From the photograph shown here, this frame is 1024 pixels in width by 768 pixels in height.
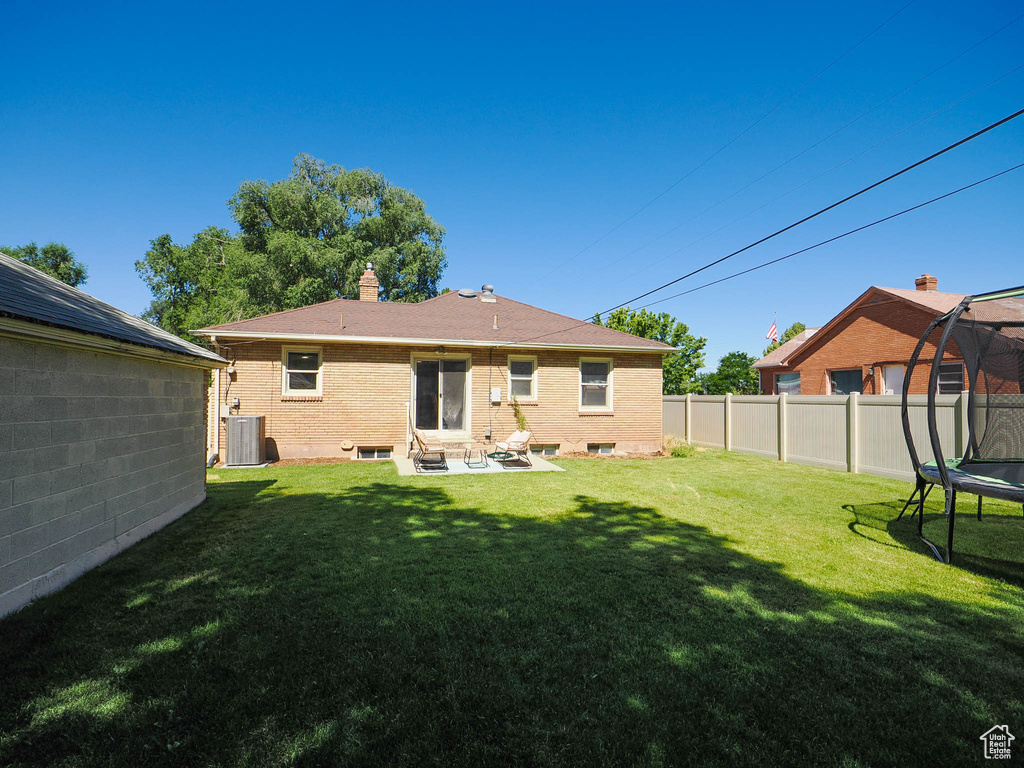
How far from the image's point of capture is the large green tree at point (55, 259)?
1629 inches

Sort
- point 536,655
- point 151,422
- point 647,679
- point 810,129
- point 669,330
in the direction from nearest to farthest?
point 647,679 < point 536,655 < point 151,422 < point 810,129 < point 669,330

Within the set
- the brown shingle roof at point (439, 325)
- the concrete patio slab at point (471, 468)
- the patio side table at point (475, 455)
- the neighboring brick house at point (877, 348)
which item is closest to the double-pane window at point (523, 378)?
the brown shingle roof at point (439, 325)

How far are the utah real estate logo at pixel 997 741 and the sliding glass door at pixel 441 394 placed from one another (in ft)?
39.4

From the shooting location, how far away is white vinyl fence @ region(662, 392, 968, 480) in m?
9.72

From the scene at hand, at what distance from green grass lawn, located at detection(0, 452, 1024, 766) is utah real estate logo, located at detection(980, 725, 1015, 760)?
0.05 metres

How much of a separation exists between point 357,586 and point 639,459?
34.6ft

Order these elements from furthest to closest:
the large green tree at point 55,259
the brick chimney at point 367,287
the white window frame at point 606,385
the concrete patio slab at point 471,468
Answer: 1. the large green tree at point 55,259
2. the brick chimney at point 367,287
3. the white window frame at point 606,385
4. the concrete patio slab at point 471,468

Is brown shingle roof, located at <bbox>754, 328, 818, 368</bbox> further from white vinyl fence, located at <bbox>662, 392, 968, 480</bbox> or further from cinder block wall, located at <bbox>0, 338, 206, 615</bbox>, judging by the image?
cinder block wall, located at <bbox>0, 338, 206, 615</bbox>

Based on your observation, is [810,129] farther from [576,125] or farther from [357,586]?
[357,586]

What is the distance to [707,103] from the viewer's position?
567 inches

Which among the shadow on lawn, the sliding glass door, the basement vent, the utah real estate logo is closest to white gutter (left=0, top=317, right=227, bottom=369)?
the basement vent

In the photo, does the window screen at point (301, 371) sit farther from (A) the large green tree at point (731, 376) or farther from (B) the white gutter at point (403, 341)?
(A) the large green tree at point (731, 376)

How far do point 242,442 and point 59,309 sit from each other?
762 centimetres

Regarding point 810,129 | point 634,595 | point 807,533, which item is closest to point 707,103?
point 810,129
